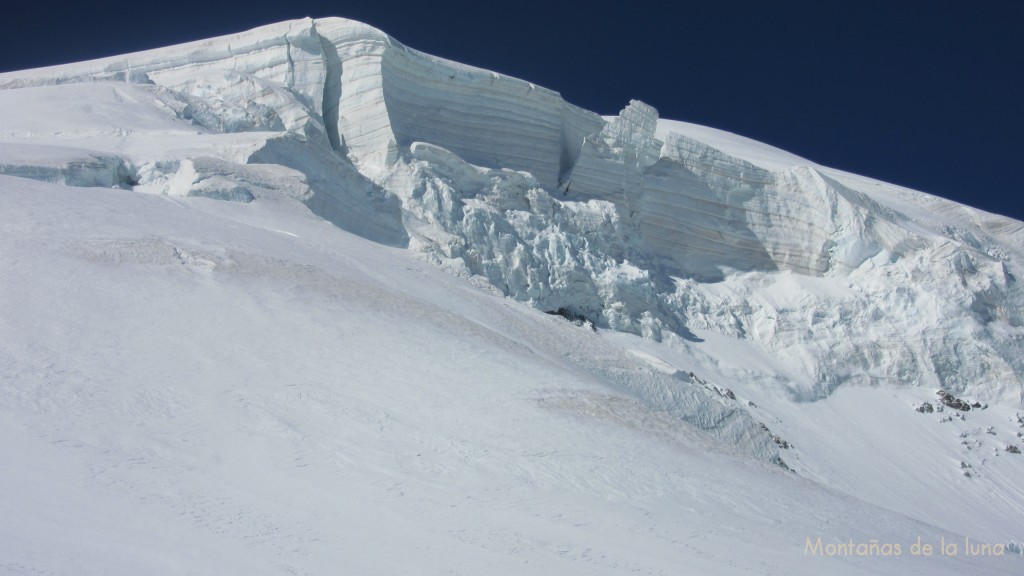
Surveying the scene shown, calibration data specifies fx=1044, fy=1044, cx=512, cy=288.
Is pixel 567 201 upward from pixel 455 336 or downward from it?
upward

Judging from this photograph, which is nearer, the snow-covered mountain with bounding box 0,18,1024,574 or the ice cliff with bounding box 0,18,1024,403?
the snow-covered mountain with bounding box 0,18,1024,574

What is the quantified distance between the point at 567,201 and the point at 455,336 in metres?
13.0

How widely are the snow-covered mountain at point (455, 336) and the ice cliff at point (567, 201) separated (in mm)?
100

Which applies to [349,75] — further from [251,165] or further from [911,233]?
[911,233]

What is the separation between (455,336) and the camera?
18.9 m

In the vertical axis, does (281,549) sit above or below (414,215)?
below

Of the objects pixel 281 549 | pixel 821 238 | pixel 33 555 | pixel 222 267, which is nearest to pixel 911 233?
pixel 821 238

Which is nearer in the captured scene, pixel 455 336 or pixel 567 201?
Answer: pixel 455 336

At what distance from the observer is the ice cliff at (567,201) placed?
26672 mm

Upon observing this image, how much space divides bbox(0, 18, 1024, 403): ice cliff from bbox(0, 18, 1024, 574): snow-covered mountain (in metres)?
0.10

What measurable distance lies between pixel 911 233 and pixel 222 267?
23.2m

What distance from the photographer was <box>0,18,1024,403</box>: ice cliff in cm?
2667

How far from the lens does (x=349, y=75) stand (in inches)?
1190

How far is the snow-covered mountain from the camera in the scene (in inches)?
453
